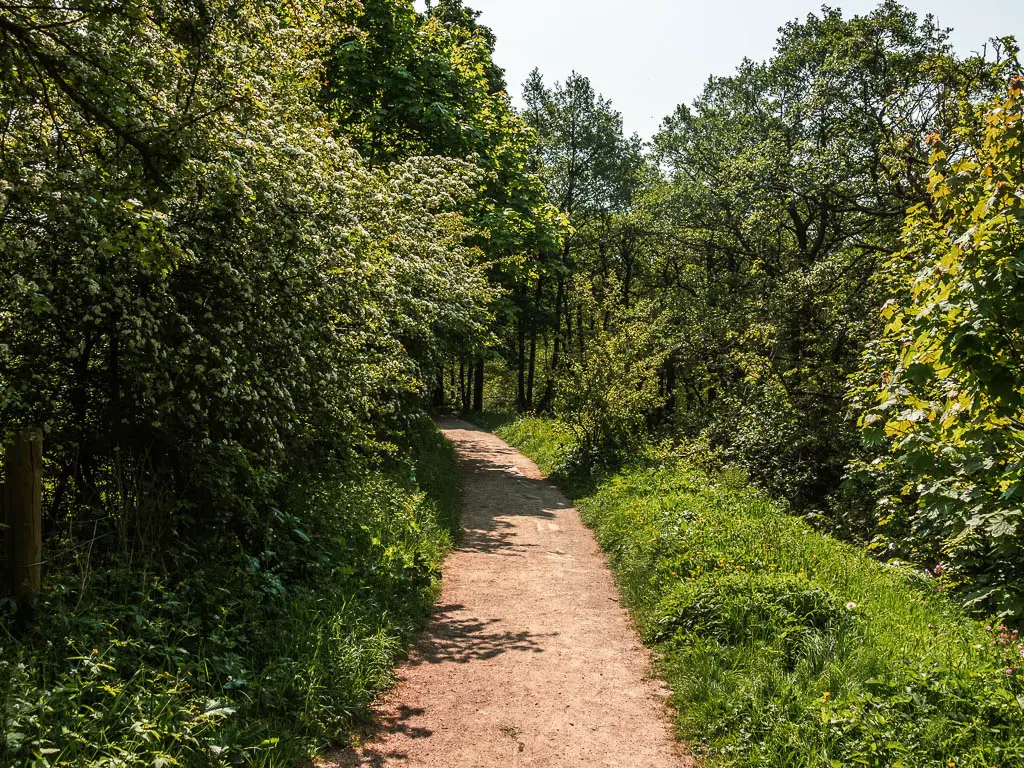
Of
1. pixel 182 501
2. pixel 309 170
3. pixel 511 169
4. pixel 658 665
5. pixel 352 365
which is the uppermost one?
pixel 511 169

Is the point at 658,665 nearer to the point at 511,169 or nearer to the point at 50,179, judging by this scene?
the point at 50,179

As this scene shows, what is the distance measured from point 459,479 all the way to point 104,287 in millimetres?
11698

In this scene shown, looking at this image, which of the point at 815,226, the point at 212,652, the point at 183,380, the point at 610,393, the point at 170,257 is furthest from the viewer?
the point at 815,226

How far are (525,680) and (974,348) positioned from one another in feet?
14.2

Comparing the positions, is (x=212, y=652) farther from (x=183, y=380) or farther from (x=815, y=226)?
(x=815, y=226)

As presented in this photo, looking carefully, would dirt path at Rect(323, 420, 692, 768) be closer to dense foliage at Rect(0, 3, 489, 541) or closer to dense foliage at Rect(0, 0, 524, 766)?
dense foliage at Rect(0, 0, 524, 766)

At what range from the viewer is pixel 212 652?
15.8 ft

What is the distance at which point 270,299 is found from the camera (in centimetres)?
605

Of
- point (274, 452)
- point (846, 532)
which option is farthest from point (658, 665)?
point (846, 532)

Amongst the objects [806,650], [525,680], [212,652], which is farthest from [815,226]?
[212,652]

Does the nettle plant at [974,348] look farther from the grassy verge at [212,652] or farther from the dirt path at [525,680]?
the grassy verge at [212,652]

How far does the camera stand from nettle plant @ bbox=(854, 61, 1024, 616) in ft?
14.4

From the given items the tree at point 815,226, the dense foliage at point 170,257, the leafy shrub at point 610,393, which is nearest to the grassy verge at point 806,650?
the tree at point 815,226

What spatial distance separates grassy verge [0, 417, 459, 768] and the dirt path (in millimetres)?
374
